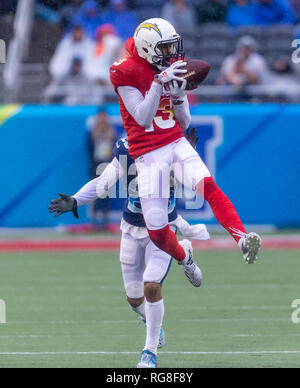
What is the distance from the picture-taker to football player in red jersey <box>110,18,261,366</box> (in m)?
6.39

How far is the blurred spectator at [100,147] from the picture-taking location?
13.1 metres

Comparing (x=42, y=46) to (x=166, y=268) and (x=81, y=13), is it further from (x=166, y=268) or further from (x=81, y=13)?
(x=166, y=268)

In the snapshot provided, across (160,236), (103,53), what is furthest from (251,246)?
(103,53)

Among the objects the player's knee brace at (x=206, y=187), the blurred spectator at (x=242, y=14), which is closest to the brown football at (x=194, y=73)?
the player's knee brace at (x=206, y=187)

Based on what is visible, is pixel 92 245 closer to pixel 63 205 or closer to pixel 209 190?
pixel 63 205

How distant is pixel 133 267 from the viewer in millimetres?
7051

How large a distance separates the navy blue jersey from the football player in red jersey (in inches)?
8.9

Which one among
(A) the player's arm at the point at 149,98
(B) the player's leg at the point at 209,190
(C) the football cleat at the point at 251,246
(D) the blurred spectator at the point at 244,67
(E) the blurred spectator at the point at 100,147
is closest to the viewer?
(C) the football cleat at the point at 251,246

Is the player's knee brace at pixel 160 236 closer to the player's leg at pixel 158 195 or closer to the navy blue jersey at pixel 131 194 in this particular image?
the player's leg at pixel 158 195

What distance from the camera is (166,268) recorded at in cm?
670

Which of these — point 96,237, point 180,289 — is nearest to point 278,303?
point 180,289

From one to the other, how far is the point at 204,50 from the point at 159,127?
784cm

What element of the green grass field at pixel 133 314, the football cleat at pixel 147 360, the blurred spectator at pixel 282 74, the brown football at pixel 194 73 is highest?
the brown football at pixel 194 73
